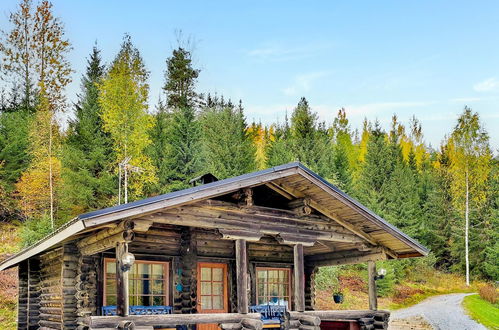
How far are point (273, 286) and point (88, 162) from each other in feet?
60.0

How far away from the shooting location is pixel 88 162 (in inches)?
1216

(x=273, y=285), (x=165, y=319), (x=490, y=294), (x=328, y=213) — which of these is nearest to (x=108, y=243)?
(x=165, y=319)

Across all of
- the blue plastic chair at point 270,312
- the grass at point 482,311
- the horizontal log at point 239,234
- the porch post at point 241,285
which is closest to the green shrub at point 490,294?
the grass at point 482,311

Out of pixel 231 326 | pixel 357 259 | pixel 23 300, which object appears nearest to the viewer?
pixel 231 326

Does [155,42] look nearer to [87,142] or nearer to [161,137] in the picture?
[161,137]

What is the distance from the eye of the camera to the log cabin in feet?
34.4

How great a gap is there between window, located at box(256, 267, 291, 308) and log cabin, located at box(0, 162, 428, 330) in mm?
31

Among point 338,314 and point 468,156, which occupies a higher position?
point 468,156

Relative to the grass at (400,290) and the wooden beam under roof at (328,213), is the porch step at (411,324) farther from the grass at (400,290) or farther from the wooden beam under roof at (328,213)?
the wooden beam under roof at (328,213)

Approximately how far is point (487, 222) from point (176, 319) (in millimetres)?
40043

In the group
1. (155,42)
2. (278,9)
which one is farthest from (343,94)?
(278,9)

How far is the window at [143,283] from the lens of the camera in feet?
42.0

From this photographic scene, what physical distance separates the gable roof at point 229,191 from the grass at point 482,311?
1234cm

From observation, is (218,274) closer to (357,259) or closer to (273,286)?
(273,286)
